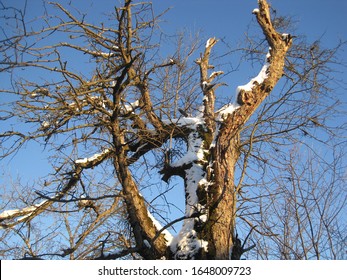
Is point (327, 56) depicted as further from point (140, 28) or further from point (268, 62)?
point (140, 28)

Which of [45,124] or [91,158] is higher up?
[45,124]

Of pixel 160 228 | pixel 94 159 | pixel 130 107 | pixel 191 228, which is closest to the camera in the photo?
pixel 191 228

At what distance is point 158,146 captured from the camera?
4.88 meters

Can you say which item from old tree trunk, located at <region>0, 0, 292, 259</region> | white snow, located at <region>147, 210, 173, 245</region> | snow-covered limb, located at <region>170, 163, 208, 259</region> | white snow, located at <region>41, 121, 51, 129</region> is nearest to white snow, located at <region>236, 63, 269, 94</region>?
old tree trunk, located at <region>0, 0, 292, 259</region>

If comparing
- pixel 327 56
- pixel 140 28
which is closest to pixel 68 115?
pixel 140 28

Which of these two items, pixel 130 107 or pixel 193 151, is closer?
pixel 193 151

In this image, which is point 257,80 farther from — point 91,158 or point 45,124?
point 45,124

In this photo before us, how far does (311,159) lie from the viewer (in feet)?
17.6


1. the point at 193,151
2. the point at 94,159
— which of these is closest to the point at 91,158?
the point at 94,159

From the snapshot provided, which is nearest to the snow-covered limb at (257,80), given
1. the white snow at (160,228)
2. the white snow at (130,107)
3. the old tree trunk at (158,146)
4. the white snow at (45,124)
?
the old tree trunk at (158,146)

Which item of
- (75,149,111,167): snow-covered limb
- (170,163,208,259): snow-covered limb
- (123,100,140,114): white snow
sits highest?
(123,100,140,114): white snow

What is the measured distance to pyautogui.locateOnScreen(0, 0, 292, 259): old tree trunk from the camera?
4035 mm

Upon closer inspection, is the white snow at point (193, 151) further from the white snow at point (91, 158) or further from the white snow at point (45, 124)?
the white snow at point (45, 124)

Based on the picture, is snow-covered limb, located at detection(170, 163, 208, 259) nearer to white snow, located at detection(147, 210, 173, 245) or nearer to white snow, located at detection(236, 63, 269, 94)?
white snow, located at detection(147, 210, 173, 245)
